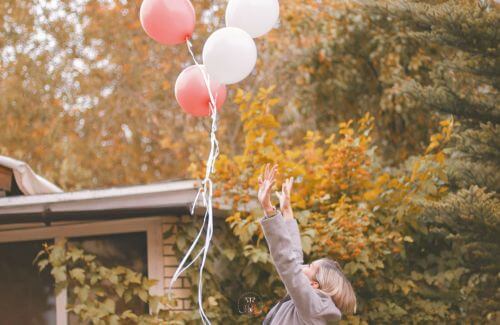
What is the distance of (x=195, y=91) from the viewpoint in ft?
15.1

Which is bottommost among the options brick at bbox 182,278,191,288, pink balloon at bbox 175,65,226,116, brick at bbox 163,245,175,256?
brick at bbox 182,278,191,288

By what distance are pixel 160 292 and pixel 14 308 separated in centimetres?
122

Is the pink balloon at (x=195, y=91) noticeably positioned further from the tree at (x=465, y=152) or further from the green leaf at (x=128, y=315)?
the tree at (x=465, y=152)

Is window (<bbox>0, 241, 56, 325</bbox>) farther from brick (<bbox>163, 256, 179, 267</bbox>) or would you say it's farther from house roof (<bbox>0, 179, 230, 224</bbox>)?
brick (<bbox>163, 256, 179, 267</bbox>)

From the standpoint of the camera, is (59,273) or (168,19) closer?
(168,19)

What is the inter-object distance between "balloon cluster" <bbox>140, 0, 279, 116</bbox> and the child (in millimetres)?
1020

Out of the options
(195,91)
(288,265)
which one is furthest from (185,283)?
(288,265)

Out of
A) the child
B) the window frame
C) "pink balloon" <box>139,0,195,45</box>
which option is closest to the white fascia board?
the window frame

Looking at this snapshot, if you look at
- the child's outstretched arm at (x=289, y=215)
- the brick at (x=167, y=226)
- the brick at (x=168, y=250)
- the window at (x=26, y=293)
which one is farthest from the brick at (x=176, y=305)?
the child's outstretched arm at (x=289, y=215)

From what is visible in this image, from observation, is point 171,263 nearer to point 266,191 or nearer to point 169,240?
point 169,240

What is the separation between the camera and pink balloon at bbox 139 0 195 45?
4.61 meters

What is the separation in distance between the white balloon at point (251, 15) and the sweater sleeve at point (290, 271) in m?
1.63

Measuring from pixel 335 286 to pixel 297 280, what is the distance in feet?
1.02

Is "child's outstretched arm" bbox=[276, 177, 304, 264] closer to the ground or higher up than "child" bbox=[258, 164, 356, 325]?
higher up
